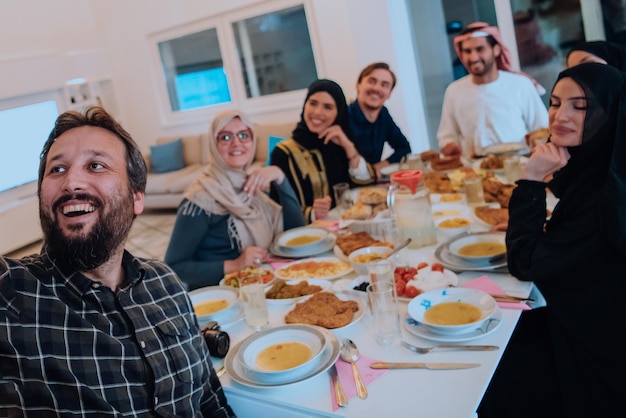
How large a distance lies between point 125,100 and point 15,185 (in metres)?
1.95

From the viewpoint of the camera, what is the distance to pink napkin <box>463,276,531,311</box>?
1473mm

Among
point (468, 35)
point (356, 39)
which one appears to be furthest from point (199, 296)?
point (356, 39)

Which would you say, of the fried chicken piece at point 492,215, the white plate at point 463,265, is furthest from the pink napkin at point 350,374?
the fried chicken piece at point 492,215

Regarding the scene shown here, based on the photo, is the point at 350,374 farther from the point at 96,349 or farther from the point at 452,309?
the point at 96,349

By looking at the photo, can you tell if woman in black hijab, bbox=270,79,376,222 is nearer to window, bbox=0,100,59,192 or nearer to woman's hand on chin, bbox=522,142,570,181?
woman's hand on chin, bbox=522,142,570,181

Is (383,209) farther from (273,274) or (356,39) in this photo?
(356,39)

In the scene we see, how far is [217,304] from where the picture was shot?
5.73 feet

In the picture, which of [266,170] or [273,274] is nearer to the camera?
[273,274]

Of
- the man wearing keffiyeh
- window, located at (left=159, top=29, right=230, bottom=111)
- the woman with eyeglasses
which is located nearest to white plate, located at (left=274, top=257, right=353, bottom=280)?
the woman with eyeglasses

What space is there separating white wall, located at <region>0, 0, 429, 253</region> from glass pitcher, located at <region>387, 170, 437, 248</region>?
11.8ft

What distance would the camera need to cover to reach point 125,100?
7805 mm

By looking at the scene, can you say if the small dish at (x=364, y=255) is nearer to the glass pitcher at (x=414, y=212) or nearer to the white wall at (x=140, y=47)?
the glass pitcher at (x=414, y=212)

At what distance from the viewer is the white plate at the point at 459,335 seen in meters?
1.33

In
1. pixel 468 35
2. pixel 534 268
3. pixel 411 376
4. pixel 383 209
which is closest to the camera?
pixel 411 376
